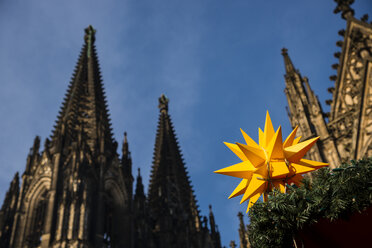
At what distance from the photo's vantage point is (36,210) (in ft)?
102

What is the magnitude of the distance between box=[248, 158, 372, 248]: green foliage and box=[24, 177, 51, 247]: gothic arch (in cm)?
2717

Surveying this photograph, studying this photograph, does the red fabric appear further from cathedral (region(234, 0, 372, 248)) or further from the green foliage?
cathedral (region(234, 0, 372, 248))

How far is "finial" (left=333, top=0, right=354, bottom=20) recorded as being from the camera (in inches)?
742

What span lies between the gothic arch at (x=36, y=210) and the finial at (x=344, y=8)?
71.3 feet

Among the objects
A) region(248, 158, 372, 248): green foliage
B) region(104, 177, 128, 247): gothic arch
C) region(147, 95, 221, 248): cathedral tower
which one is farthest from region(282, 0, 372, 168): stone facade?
region(147, 95, 221, 248): cathedral tower

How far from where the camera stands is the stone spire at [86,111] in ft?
116

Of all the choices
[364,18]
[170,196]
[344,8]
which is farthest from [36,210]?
[364,18]

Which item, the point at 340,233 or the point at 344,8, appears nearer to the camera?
the point at 340,233

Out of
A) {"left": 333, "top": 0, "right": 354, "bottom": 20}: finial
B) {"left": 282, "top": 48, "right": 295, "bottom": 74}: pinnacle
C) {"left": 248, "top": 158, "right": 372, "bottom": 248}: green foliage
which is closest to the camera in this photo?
{"left": 248, "top": 158, "right": 372, "bottom": 248}: green foliage

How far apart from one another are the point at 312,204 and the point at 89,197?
27474mm

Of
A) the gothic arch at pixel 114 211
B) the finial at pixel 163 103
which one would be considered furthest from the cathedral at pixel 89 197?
the finial at pixel 163 103

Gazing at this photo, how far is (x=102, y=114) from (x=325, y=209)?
37866mm

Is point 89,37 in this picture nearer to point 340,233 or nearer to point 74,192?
point 74,192

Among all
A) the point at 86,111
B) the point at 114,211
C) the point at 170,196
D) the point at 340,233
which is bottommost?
the point at 340,233
